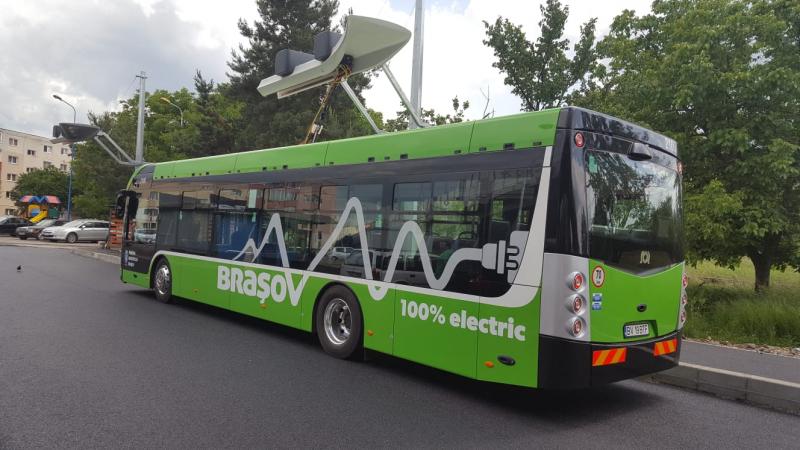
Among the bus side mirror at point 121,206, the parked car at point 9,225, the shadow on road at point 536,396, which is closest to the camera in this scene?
the shadow on road at point 536,396

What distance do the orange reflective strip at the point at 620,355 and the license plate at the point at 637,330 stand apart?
0.15 m

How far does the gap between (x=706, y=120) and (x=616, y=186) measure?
803 cm

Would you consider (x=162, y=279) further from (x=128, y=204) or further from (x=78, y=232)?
(x=78, y=232)

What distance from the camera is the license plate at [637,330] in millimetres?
5152

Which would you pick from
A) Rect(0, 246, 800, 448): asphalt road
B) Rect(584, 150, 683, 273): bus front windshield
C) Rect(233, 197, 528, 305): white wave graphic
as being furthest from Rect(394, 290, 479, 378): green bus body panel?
Rect(584, 150, 683, 273): bus front windshield

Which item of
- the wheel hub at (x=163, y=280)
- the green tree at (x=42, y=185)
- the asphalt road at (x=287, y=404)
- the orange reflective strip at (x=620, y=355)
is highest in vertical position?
the green tree at (x=42, y=185)

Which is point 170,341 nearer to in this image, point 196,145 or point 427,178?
point 427,178

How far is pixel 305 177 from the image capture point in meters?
7.89

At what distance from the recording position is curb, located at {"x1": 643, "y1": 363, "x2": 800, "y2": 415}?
18.9 ft

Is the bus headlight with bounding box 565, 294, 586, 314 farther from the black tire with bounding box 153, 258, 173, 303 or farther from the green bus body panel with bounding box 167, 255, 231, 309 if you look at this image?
the black tire with bounding box 153, 258, 173, 303

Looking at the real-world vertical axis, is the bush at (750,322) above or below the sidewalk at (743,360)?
above

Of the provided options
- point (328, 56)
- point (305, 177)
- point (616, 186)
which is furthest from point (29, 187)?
point (616, 186)

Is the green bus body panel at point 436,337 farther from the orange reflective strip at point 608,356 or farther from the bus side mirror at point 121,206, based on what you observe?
the bus side mirror at point 121,206

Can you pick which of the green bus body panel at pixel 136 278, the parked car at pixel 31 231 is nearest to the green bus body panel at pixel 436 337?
the green bus body panel at pixel 136 278
